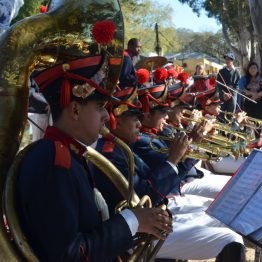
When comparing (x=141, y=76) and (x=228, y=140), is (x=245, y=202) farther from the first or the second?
(x=228, y=140)

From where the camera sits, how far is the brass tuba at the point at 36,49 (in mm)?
1983

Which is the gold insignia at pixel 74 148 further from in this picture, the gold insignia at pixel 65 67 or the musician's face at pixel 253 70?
the musician's face at pixel 253 70

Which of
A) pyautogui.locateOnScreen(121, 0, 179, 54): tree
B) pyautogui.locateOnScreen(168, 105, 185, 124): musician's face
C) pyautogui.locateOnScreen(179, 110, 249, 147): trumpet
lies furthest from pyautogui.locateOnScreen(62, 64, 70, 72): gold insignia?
pyautogui.locateOnScreen(121, 0, 179, 54): tree

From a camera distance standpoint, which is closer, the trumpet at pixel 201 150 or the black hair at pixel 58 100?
the black hair at pixel 58 100

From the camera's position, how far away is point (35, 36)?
6.57 ft

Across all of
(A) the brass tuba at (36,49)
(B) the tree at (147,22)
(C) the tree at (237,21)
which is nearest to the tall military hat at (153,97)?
(A) the brass tuba at (36,49)

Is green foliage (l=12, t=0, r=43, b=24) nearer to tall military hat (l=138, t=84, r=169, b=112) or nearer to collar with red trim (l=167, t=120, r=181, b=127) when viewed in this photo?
collar with red trim (l=167, t=120, r=181, b=127)

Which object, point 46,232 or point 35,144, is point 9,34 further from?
point 46,232

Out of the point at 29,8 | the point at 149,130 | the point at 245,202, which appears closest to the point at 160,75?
the point at 149,130

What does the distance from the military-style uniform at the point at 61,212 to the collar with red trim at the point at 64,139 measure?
0.02 meters

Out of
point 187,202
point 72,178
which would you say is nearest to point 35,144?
point 72,178

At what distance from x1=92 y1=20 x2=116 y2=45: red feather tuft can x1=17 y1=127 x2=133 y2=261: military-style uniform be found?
0.47 m

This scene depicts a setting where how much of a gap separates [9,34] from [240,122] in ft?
14.0

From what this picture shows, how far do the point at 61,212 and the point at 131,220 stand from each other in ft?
1.19
